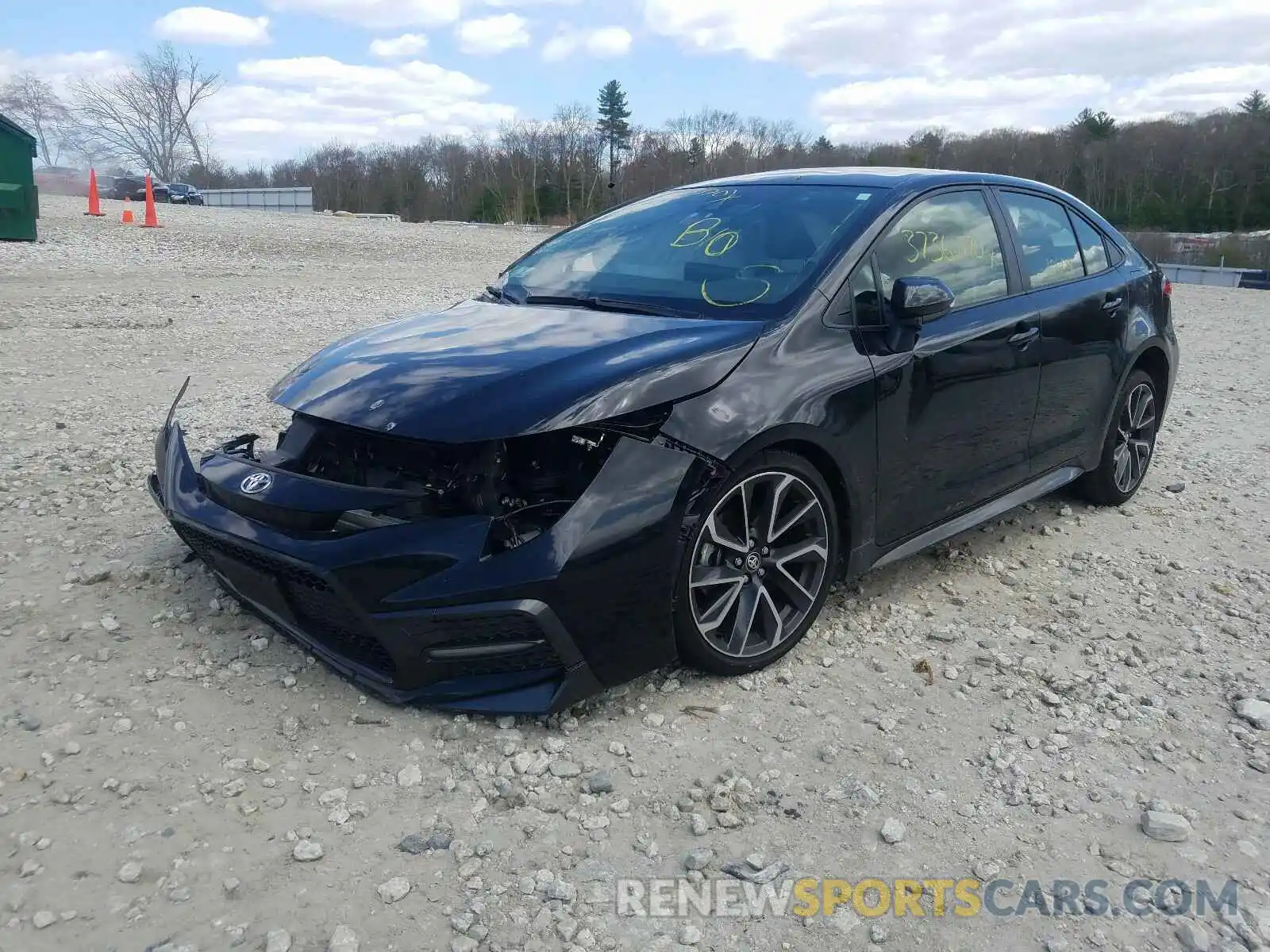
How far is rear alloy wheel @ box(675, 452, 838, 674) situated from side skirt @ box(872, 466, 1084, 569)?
40 cm

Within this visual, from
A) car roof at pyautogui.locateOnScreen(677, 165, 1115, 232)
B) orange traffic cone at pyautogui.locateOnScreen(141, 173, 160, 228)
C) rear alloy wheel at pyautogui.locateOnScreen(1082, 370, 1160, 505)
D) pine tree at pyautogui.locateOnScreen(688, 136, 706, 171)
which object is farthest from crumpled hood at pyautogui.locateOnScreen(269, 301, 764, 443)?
pine tree at pyautogui.locateOnScreen(688, 136, 706, 171)

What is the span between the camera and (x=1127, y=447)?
514 cm

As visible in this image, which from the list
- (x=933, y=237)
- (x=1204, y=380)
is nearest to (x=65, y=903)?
(x=933, y=237)

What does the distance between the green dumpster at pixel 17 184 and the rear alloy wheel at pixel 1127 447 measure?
1709cm

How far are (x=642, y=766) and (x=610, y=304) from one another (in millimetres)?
1700

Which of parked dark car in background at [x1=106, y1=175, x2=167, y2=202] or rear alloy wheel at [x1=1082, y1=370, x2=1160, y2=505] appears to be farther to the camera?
parked dark car in background at [x1=106, y1=175, x2=167, y2=202]

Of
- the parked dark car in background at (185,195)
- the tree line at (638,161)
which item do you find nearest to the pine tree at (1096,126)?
the tree line at (638,161)

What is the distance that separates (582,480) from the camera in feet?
9.48

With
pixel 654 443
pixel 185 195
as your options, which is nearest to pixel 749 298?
pixel 654 443

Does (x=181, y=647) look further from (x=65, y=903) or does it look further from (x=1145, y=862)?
(x=1145, y=862)

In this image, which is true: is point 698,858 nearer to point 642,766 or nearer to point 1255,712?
point 642,766

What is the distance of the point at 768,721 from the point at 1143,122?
84.3 metres

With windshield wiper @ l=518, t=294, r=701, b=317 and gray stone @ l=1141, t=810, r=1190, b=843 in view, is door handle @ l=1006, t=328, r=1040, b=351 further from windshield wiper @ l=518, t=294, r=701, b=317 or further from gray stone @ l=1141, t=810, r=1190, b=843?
gray stone @ l=1141, t=810, r=1190, b=843

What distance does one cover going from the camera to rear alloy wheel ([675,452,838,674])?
3.05 m
